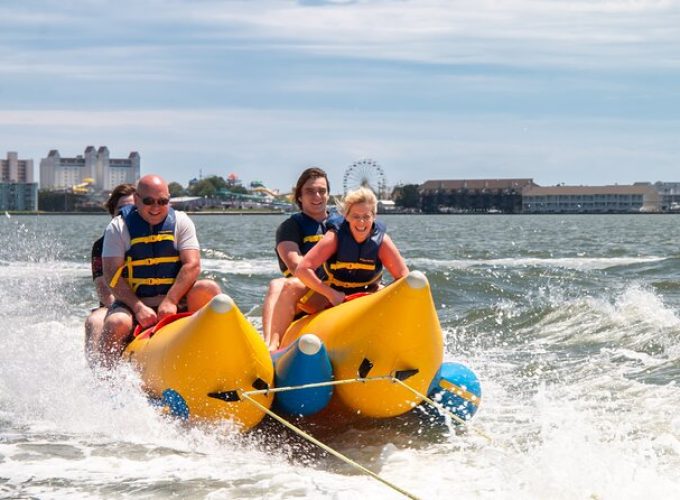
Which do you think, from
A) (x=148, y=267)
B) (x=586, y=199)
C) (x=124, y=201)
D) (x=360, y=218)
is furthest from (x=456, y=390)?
(x=586, y=199)

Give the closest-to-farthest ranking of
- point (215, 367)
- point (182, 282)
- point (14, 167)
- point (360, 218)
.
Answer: point (215, 367) < point (360, 218) < point (182, 282) < point (14, 167)

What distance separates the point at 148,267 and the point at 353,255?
1.15 m

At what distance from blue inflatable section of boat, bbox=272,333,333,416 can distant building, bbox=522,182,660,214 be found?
10880cm

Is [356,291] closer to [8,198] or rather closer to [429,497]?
[429,497]

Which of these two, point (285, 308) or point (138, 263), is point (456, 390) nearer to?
point (285, 308)

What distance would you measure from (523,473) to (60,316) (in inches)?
284

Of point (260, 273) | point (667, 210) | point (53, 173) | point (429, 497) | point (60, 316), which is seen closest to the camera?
point (429, 497)

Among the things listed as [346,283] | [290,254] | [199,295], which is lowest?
[199,295]

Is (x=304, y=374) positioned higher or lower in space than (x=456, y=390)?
higher

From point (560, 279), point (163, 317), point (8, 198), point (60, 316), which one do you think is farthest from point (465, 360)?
point (8, 198)

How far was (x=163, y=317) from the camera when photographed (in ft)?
18.4

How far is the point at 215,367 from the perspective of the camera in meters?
4.75

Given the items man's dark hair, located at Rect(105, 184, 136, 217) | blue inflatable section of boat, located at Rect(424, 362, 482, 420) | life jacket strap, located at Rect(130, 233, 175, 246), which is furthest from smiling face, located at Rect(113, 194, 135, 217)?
blue inflatable section of boat, located at Rect(424, 362, 482, 420)

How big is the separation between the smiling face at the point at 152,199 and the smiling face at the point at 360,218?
3.41ft
